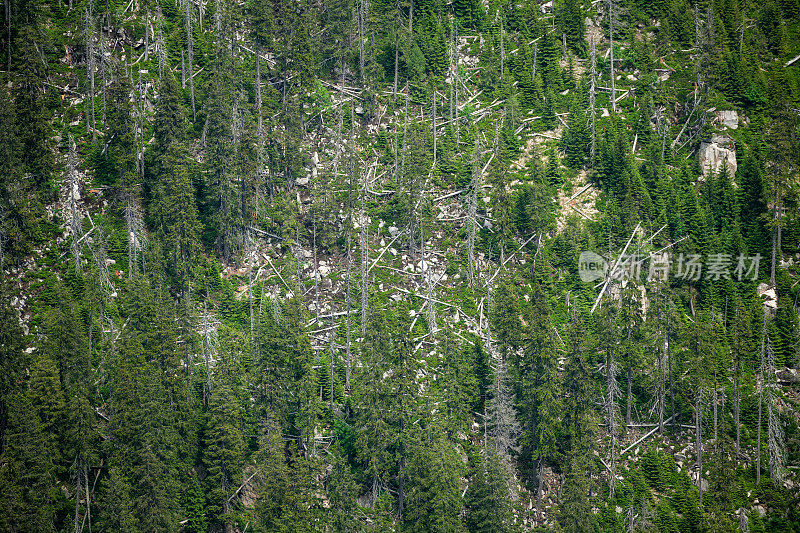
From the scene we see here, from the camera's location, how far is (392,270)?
232 ft

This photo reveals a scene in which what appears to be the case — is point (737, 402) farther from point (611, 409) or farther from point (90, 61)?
point (90, 61)

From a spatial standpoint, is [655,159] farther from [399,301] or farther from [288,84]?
[288,84]

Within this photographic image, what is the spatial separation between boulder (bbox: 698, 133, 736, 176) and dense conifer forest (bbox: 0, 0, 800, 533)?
0.22m

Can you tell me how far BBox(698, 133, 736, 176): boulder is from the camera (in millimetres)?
82000

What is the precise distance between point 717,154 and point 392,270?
37.4m

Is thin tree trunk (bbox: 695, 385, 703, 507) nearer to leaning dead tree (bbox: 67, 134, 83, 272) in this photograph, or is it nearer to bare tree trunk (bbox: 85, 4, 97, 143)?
leaning dead tree (bbox: 67, 134, 83, 272)

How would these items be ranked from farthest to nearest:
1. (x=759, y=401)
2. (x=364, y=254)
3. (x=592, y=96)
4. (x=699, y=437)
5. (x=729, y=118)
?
(x=729, y=118) → (x=592, y=96) → (x=364, y=254) → (x=759, y=401) → (x=699, y=437)

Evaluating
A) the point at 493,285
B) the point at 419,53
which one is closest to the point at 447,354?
the point at 493,285

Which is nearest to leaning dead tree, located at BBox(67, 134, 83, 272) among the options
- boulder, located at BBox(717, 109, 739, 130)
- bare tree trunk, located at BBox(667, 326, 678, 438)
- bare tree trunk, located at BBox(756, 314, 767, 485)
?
bare tree trunk, located at BBox(667, 326, 678, 438)

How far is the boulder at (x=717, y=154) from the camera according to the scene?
269ft

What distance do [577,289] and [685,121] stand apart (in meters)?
26.2

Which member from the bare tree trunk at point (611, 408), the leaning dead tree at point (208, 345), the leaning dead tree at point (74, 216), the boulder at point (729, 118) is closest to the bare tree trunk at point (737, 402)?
the bare tree trunk at point (611, 408)

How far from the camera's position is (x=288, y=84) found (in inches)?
3115

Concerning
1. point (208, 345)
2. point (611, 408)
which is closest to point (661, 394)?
point (611, 408)
